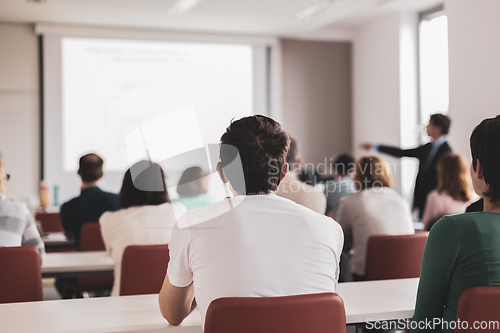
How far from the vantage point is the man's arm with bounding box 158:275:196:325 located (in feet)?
4.22

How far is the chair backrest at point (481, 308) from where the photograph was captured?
1.14 m

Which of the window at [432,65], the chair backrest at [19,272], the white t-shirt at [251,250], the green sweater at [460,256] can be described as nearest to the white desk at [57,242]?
the chair backrest at [19,272]

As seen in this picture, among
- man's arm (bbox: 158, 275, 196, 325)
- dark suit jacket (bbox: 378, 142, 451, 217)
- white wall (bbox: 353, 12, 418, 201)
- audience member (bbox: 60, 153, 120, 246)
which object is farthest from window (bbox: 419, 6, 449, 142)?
man's arm (bbox: 158, 275, 196, 325)

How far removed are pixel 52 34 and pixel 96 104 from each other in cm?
101

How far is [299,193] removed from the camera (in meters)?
2.89

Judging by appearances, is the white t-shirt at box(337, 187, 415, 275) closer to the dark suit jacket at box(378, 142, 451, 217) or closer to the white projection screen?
the dark suit jacket at box(378, 142, 451, 217)

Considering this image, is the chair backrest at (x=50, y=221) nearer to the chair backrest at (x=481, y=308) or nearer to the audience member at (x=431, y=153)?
the audience member at (x=431, y=153)

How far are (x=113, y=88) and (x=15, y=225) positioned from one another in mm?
4456

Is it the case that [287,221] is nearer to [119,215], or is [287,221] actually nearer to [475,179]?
[475,179]

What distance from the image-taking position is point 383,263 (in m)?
2.34

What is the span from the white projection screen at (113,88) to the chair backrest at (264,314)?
5.03 meters

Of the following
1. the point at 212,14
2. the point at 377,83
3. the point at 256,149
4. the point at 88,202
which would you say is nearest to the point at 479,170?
the point at 256,149

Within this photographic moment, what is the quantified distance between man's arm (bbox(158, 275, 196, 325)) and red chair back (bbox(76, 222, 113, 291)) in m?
1.79

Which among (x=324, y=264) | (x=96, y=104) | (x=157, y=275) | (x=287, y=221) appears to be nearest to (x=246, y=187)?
(x=287, y=221)
